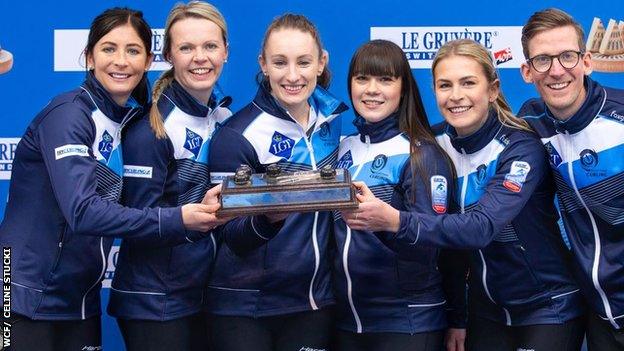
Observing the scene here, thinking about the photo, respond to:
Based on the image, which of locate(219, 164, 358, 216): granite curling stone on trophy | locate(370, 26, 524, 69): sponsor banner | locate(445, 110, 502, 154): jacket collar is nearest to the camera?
locate(219, 164, 358, 216): granite curling stone on trophy

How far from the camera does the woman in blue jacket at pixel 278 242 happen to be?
2.69 m

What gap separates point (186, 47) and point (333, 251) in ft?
2.74

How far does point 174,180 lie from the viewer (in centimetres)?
269

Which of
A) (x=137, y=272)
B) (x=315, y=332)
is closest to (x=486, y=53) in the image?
(x=315, y=332)

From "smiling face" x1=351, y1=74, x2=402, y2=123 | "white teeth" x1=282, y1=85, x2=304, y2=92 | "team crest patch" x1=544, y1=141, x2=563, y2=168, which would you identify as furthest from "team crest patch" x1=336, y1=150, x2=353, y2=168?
"team crest patch" x1=544, y1=141, x2=563, y2=168

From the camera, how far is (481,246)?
8.38 ft

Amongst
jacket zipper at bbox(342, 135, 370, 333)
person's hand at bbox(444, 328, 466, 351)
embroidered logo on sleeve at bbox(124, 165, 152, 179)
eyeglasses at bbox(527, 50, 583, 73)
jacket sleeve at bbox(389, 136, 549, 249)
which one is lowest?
person's hand at bbox(444, 328, 466, 351)

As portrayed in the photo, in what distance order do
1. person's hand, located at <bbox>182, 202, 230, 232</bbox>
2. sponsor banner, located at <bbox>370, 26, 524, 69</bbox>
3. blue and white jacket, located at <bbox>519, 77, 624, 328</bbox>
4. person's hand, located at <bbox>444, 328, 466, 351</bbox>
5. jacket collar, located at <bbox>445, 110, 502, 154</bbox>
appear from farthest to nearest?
1. sponsor banner, located at <bbox>370, 26, 524, 69</bbox>
2. person's hand, located at <bbox>444, 328, 466, 351</bbox>
3. jacket collar, located at <bbox>445, 110, 502, 154</bbox>
4. blue and white jacket, located at <bbox>519, 77, 624, 328</bbox>
5. person's hand, located at <bbox>182, 202, 230, 232</bbox>

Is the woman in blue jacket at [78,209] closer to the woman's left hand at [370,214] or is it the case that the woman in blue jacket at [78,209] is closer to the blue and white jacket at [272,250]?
the blue and white jacket at [272,250]

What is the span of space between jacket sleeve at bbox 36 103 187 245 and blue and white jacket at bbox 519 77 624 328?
1.22 metres

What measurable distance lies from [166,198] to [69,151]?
1.18 ft

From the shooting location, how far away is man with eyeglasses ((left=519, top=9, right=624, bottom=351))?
8.46ft

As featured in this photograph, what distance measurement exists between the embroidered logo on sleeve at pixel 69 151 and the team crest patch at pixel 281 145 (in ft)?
1.97

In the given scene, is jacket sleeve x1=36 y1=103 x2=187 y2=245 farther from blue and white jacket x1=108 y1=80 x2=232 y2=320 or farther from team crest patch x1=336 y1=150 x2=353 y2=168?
team crest patch x1=336 y1=150 x2=353 y2=168
